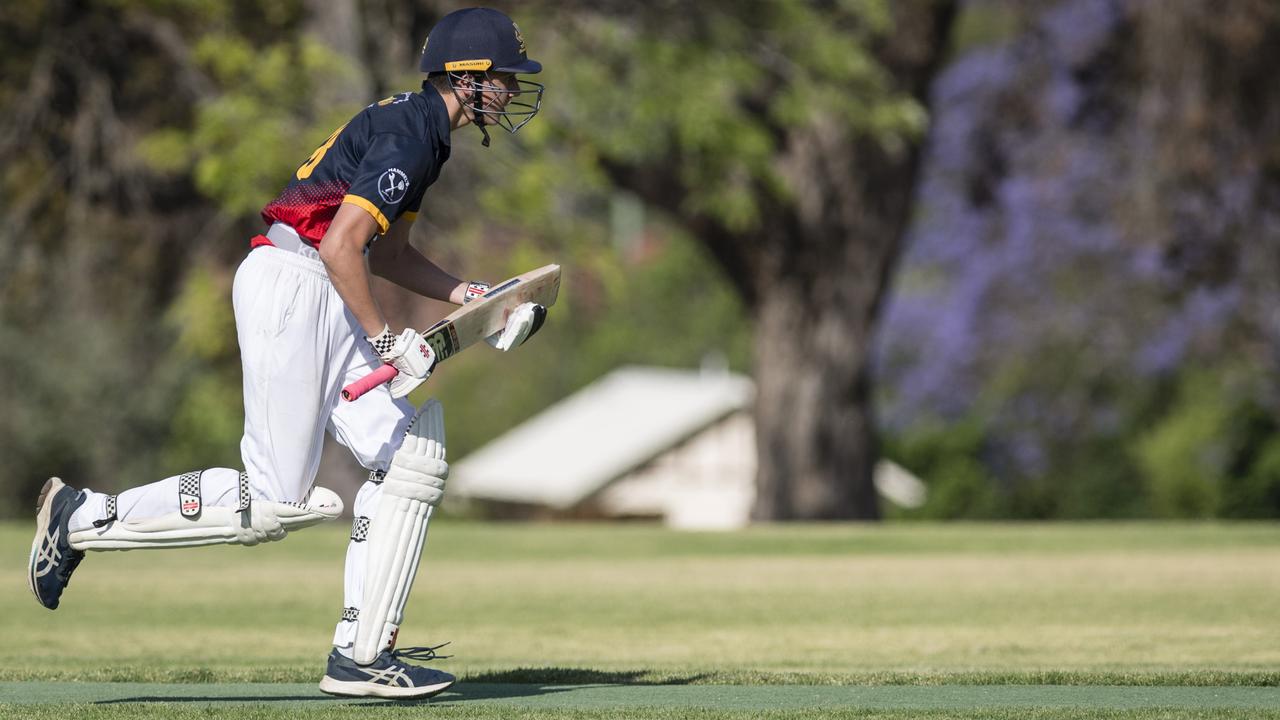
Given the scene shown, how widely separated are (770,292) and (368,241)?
57.6 ft

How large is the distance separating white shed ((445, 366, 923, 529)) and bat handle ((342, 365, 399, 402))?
40.8 meters

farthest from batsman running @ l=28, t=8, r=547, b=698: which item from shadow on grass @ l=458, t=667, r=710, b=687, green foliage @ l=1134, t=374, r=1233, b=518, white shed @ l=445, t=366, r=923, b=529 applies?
white shed @ l=445, t=366, r=923, b=529

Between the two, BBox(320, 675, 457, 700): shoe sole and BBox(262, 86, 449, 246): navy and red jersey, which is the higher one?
BBox(262, 86, 449, 246): navy and red jersey

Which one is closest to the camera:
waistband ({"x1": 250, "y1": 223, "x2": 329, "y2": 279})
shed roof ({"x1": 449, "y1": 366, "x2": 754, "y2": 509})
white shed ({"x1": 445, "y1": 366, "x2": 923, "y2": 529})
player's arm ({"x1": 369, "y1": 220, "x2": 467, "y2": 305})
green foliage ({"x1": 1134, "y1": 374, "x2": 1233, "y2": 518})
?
waistband ({"x1": 250, "y1": 223, "x2": 329, "y2": 279})

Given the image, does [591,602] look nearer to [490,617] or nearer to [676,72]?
[490,617]

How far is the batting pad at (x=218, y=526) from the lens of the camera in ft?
18.9

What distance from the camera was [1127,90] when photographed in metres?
24.3

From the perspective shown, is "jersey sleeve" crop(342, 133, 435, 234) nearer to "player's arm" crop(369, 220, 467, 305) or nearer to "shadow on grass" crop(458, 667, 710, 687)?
"player's arm" crop(369, 220, 467, 305)

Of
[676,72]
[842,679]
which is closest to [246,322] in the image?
[842,679]

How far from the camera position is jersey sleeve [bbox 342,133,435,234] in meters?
5.52

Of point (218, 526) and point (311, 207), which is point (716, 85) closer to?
point (311, 207)

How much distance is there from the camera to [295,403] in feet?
18.8

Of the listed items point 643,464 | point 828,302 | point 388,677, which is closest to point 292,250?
point 388,677

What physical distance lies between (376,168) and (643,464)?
43.8m
